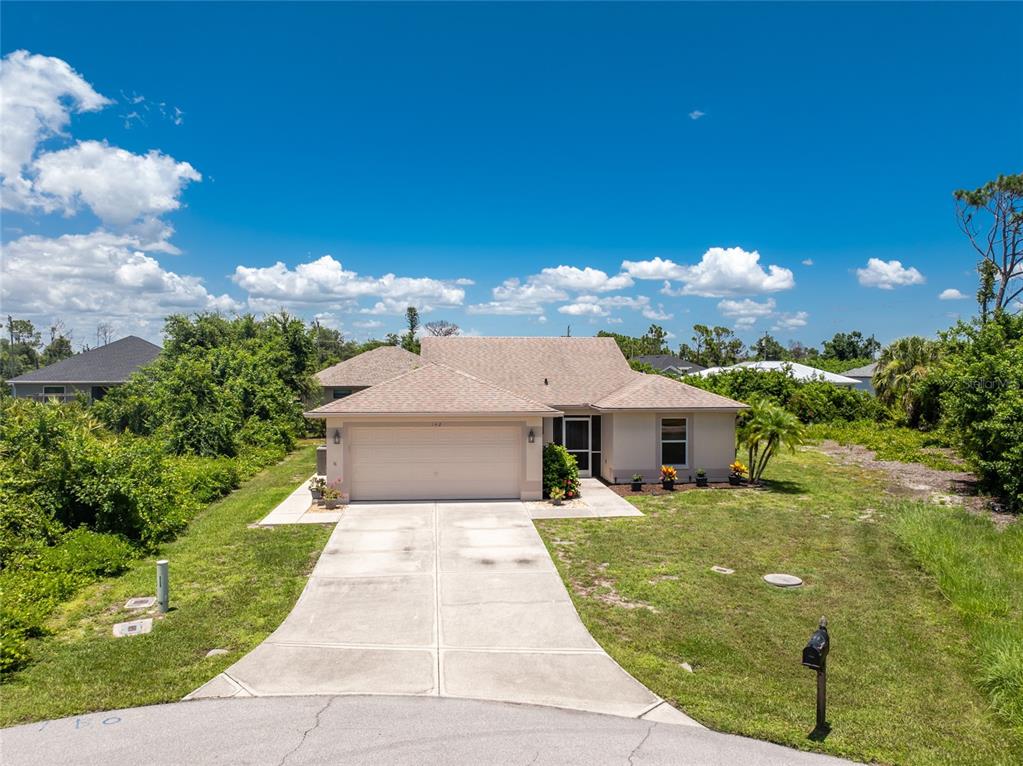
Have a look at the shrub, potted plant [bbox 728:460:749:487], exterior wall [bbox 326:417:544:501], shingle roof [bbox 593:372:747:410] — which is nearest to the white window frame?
shingle roof [bbox 593:372:747:410]

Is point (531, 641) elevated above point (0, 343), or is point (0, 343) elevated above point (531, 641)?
point (0, 343)

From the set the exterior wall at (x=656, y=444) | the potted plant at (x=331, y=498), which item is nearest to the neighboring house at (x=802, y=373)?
the exterior wall at (x=656, y=444)

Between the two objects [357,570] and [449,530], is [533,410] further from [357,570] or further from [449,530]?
[357,570]

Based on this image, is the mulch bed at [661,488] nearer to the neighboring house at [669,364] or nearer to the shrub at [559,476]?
the shrub at [559,476]

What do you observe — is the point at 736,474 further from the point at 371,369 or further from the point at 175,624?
the point at 371,369

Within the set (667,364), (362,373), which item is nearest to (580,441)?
(362,373)

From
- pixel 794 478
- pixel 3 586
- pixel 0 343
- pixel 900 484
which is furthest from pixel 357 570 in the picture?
pixel 0 343
